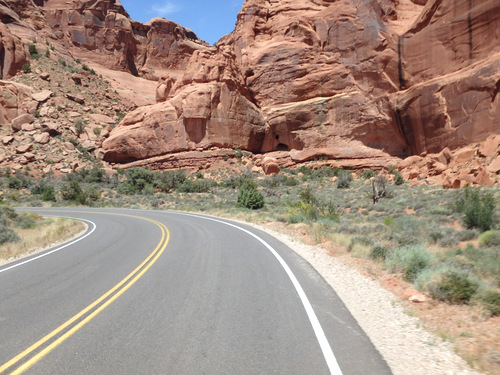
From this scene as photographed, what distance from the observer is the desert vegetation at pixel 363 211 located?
654 cm

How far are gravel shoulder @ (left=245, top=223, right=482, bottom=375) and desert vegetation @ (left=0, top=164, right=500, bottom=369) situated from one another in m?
0.27

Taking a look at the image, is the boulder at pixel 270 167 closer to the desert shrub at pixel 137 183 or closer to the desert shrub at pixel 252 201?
the desert shrub at pixel 137 183

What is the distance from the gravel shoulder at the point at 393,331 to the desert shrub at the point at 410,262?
0.84 metres

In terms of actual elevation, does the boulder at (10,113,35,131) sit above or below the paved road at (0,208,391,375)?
above

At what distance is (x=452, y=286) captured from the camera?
5.48m

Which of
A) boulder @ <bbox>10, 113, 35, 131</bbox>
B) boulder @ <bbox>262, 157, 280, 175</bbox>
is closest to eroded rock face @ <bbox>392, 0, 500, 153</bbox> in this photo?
boulder @ <bbox>262, 157, 280, 175</bbox>

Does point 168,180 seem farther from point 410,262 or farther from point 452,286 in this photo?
point 452,286

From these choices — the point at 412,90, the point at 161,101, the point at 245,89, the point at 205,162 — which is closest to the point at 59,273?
the point at 205,162

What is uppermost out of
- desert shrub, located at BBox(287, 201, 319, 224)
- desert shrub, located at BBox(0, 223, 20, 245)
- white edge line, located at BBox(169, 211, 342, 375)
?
desert shrub, located at BBox(287, 201, 319, 224)

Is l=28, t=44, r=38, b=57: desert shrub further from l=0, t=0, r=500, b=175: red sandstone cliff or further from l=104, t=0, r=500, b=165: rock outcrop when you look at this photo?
l=104, t=0, r=500, b=165: rock outcrop

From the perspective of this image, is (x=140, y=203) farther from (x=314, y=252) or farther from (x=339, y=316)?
(x=339, y=316)

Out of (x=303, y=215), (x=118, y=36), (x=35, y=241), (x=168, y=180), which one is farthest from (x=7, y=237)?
(x=118, y=36)

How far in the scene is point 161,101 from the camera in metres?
59.5

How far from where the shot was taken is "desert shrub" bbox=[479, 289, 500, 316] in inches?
191
